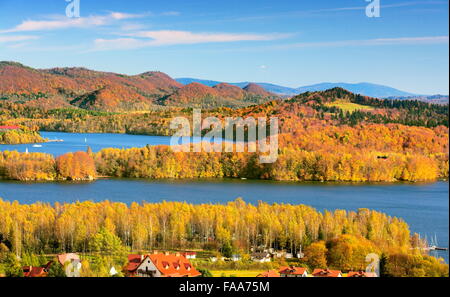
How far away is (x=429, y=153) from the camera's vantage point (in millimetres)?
17406

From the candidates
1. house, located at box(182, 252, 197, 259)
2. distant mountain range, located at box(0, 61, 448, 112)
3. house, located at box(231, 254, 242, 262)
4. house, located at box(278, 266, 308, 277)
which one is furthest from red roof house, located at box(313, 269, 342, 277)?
distant mountain range, located at box(0, 61, 448, 112)

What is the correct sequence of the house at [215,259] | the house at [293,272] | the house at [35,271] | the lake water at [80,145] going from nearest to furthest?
1. the house at [35,271]
2. the house at [293,272]
3. the house at [215,259]
4. the lake water at [80,145]

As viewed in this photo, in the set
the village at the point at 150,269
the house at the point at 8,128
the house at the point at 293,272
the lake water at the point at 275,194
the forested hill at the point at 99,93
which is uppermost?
the forested hill at the point at 99,93

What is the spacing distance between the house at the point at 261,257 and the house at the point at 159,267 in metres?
1.32

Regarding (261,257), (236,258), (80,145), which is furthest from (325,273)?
(80,145)

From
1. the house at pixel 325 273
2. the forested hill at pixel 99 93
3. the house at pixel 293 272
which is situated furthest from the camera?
the forested hill at pixel 99 93

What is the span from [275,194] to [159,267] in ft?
24.7

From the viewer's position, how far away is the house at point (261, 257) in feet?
21.6

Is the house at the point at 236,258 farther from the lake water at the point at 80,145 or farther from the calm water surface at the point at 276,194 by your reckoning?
the lake water at the point at 80,145

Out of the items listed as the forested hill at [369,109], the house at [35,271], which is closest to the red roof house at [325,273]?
the house at [35,271]

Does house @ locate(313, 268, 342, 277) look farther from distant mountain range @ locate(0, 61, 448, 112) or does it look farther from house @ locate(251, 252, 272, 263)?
distant mountain range @ locate(0, 61, 448, 112)

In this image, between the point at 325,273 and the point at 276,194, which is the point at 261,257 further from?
the point at 276,194

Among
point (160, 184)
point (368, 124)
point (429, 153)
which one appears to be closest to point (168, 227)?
point (160, 184)
